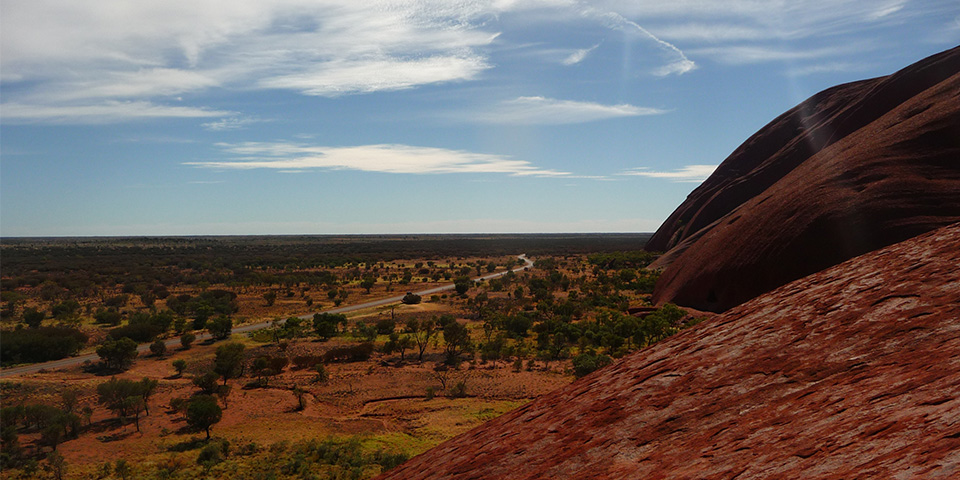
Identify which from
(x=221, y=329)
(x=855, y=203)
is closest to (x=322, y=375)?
(x=221, y=329)

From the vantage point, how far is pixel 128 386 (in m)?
27.7

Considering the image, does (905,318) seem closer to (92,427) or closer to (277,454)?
(277,454)

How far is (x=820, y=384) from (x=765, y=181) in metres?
74.0

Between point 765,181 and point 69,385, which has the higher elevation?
point 765,181

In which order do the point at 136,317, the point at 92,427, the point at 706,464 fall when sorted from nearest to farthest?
1. the point at 706,464
2. the point at 92,427
3. the point at 136,317

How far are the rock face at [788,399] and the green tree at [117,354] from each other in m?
40.4

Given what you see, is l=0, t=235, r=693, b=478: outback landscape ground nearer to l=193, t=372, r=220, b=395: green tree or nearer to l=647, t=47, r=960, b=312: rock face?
l=193, t=372, r=220, b=395: green tree

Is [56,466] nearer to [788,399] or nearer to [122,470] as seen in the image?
[122,470]

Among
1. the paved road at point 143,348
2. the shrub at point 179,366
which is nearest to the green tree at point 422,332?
the paved road at point 143,348

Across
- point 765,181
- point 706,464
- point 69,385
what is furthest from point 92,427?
point 765,181

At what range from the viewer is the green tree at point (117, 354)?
35.6m

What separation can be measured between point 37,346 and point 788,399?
52763 millimetres

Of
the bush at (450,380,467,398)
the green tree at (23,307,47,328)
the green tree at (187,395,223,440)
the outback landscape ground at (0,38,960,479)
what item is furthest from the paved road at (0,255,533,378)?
the bush at (450,380,467,398)

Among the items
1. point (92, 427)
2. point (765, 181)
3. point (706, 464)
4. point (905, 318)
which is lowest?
point (92, 427)
